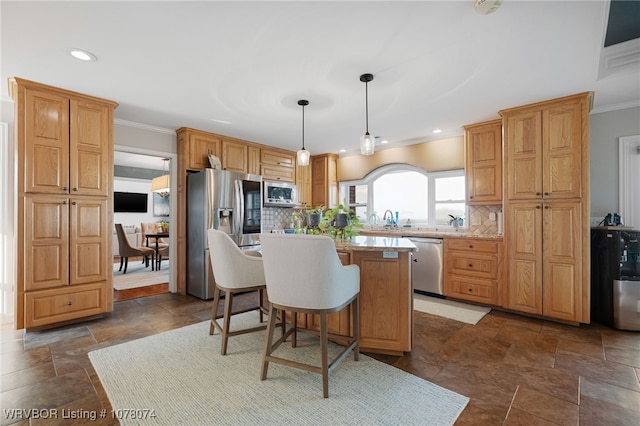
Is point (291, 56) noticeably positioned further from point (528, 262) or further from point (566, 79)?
point (528, 262)

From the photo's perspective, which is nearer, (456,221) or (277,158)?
(456,221)

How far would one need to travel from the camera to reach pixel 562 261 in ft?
10.1

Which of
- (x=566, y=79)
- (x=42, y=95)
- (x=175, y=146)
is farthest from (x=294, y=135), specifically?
(x=566, y=79)

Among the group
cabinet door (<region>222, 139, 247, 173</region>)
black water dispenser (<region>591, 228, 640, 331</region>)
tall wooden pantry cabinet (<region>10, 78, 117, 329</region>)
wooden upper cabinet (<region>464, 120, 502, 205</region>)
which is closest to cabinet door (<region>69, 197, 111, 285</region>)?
tall wooden pantry cabinet (<region>10, 78, 117, 329</region>)

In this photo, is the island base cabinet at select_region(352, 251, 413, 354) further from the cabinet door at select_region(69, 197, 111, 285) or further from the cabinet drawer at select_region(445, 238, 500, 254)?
the cabinet door at select_region(69, 197, 111, 285)

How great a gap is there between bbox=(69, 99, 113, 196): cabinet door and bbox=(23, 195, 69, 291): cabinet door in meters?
0.24

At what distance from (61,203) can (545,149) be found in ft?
16.7

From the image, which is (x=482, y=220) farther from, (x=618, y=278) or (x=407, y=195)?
(x=618, y=278)

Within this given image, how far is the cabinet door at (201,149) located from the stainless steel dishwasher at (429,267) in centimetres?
327

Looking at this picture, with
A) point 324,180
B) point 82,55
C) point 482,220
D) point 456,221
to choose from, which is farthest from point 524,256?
point 82,55

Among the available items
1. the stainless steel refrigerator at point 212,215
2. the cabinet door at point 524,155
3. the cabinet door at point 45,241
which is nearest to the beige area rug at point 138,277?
the stainless steel refrigerator at point 212,215

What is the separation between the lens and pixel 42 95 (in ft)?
9.20

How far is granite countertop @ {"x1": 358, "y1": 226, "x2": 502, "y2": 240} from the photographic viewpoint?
3.71 metres

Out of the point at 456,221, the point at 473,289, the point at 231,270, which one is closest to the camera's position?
the point at 231,270
